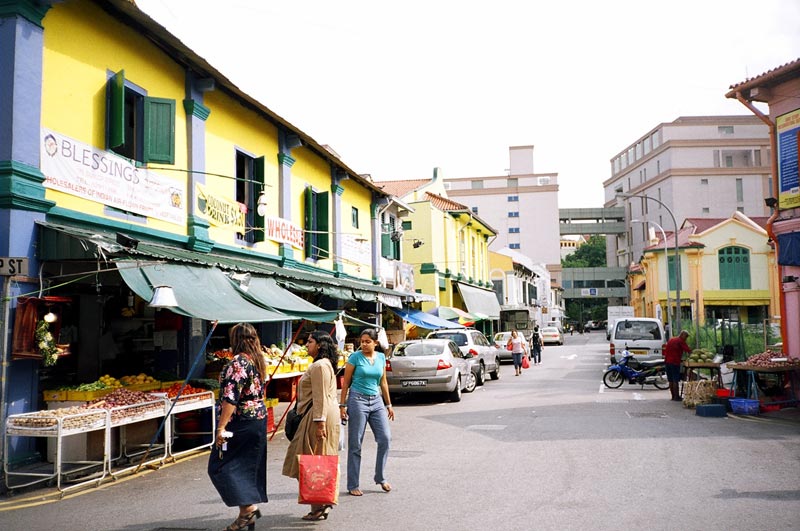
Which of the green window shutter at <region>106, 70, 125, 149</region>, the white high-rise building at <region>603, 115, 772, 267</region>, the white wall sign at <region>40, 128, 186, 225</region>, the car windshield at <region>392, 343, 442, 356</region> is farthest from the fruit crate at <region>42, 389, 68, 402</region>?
the white high-rise building at <region>603, 115, 772, 267</region>

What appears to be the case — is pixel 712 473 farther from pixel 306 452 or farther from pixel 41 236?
pixel 41 236

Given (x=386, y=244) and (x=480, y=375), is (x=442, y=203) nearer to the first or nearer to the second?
(x=386, y=244)

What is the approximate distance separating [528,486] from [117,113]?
8.18 m

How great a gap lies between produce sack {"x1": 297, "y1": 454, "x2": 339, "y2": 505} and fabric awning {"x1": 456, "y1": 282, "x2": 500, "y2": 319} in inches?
1259

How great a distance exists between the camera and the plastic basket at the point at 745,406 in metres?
13.4

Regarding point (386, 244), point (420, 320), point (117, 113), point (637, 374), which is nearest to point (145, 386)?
point (117, 113)

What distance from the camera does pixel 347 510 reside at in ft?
22.3

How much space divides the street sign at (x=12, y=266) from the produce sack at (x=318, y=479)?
461 cm

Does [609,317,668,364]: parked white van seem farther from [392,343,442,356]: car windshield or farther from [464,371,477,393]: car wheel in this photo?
[392,343,442,356]: car windshield

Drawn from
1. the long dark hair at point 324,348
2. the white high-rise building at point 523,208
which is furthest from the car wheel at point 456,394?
the white high-rise building at point 523,208

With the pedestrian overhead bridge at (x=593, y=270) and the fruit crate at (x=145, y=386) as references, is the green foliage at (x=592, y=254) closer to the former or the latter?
the pedestrian overhead bridge at (x=593, y=270)

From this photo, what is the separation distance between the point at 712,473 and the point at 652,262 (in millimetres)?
48045

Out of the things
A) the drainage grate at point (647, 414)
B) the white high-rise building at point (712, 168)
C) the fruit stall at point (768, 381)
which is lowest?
Result: the drainage grate at point (647, 414)

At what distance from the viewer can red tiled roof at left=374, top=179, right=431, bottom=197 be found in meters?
38.3
